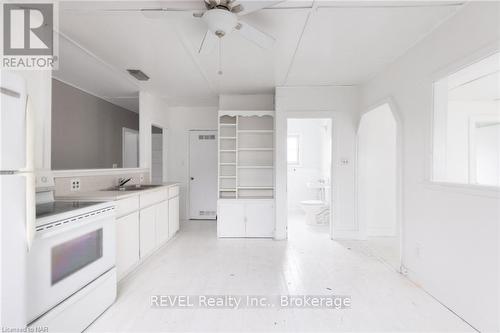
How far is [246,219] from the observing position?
13.6 feet

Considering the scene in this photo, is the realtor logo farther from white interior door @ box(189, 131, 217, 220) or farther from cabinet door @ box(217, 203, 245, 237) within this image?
white interior door @ box(189, 131, 217, 220)

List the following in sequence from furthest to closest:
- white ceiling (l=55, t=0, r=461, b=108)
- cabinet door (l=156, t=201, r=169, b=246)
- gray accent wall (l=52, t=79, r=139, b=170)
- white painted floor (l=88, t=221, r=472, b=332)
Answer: gray accent wall (l=52, t=79, r=139, b=170), cabinet door (l=156, t=201, r=169, b=246), white ceiling (l=55, t=0, r=461, b=108), white painted floor (l=88, t=221, r=472, b=332)

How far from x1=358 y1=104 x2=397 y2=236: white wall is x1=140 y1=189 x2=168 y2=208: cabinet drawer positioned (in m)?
3.25

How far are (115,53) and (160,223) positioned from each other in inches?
87.5

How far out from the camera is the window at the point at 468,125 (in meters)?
2.29

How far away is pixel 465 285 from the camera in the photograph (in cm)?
196

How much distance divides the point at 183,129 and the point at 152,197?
2386mm

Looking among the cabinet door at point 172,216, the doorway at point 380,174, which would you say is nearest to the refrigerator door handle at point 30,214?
the cabinet door at point 172,216

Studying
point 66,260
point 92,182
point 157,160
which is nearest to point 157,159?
point 157,160

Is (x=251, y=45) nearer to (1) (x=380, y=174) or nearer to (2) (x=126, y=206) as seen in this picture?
(2) (x=126, y=206)

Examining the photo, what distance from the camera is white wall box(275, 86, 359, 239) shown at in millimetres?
4016

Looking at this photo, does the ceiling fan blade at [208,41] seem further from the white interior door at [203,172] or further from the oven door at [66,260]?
the white interior door at [203,172]

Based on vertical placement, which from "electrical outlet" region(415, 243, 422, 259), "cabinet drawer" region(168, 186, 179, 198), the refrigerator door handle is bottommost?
"electrical outlet" region(415, 243, 422, 259)

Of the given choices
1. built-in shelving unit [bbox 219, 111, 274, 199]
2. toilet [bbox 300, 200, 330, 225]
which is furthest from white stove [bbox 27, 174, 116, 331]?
toilet [bbox 300, 200, 330, 225]
